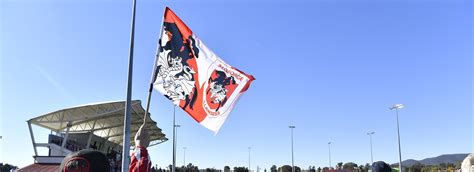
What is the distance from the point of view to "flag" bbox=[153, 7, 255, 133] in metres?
8.60

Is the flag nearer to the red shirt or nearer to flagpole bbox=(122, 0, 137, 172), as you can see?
flagpole bbox=(122, 0, 137, 172)

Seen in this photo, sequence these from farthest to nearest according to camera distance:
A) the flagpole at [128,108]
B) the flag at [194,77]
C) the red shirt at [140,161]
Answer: the flagpole at [128,108] → the flag at [194,77] → the red shirt at [140,161]

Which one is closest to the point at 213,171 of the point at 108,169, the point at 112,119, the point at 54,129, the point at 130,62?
the point at 112,119

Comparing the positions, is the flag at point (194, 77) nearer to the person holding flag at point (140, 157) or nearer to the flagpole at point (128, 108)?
the flagpole at point (128, 108)

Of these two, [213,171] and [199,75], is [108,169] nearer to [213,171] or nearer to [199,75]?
[199,75]

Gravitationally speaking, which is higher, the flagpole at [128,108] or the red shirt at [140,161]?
the flagpole at [128,108]

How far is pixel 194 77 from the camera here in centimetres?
891

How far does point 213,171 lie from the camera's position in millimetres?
98688

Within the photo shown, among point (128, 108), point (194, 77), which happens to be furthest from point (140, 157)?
point (128, 108)

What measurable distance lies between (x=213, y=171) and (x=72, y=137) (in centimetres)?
4304

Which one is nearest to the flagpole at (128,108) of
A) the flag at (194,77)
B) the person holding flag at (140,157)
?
the flag at (194,77)

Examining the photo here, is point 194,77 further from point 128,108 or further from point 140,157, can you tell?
point 140,157

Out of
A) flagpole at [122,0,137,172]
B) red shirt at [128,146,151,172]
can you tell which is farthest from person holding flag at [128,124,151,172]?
flagpole at [122,0,137,172]

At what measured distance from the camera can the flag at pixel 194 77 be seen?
8602mm
